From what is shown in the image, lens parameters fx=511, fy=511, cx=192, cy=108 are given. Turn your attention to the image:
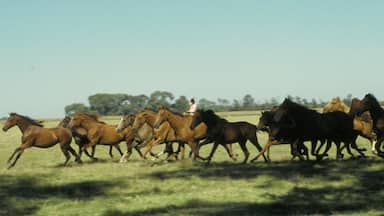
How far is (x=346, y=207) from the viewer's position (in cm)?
1061

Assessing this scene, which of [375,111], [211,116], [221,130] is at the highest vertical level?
[375,111]

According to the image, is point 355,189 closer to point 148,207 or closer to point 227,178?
point 227,178

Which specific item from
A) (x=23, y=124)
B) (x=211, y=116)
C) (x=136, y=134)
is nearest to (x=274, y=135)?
(x=211, y=116)

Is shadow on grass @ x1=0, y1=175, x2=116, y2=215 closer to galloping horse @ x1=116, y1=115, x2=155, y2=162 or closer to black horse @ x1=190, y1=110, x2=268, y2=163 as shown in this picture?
black horse @ x1=190, y1=110, x2=268, y2=163

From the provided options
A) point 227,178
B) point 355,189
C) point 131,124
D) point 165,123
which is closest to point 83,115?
point 131,124

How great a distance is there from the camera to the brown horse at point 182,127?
18.9m

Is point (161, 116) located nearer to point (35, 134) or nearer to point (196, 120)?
point (196, 120)

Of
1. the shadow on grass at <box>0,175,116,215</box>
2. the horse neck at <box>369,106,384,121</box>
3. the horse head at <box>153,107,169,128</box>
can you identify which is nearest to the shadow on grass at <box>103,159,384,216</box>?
the horse neck at <box>369,106,384,121</box>

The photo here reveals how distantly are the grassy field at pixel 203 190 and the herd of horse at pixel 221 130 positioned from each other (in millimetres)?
1117

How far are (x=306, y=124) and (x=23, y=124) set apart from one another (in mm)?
10418

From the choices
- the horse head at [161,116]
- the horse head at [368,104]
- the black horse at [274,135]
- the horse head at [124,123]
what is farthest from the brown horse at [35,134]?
the horse head at [368,104]

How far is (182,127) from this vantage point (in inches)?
744

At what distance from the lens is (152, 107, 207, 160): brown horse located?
18.9 metres

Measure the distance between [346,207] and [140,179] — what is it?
618 cm
